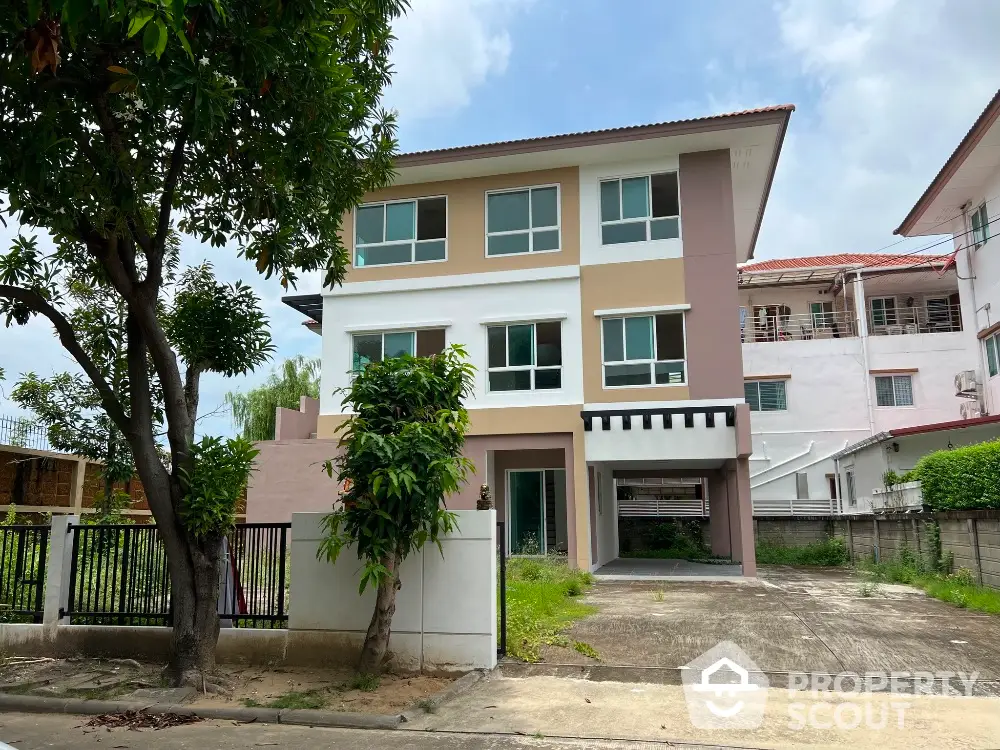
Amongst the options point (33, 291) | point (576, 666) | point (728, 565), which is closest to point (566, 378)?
point (728, 565)

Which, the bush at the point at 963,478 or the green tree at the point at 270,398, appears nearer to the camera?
the bush at the point at 963,478

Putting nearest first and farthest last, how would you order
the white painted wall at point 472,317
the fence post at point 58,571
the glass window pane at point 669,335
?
the fence post at point 58,571 → the glass window pane at point 669,335 → the white painted wall at point 472,317

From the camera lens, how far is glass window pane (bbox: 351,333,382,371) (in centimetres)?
1756

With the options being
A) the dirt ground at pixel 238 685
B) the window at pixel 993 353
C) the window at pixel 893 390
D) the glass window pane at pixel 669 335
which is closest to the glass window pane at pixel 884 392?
the window at pixel 893 390

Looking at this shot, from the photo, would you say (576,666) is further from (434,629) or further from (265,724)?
(265,724)

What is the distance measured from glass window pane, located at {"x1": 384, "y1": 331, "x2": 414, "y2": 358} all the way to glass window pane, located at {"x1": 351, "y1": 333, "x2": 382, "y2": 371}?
184 mm

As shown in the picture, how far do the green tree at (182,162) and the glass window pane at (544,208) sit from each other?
8.58m

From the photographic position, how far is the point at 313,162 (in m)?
7.03

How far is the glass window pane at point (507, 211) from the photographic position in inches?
680

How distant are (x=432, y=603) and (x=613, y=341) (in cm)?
1004

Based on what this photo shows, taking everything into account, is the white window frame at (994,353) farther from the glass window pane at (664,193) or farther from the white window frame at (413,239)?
the white window frame at (413,239)

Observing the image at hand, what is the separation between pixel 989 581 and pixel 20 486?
15.7 m

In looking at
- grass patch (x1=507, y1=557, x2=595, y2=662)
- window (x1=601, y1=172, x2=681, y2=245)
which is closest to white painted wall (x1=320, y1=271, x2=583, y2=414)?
window (x1=601, y1=172, x2=681, y2=245)

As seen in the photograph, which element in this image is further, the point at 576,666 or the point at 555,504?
the point at 555,504
